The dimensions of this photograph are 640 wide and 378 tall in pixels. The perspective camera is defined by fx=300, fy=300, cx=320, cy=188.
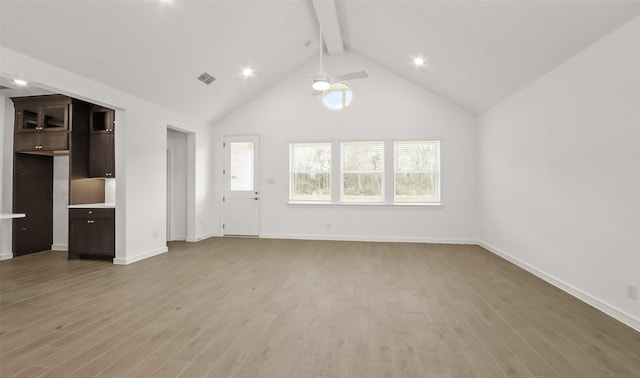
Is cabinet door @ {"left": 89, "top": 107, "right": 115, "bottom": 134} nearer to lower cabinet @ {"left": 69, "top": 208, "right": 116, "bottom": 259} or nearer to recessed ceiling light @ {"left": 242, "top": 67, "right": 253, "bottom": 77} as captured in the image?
lower cabinet @ {"left": 69, "top": 208, "right": 116, "bottom": 259}

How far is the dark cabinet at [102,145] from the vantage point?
5074mm

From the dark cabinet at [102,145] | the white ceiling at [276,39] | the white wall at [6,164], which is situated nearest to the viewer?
the white ceiling at [276,39]

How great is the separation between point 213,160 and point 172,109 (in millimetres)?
1692

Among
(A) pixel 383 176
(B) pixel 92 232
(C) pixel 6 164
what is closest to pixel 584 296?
(A) pixel 383 176

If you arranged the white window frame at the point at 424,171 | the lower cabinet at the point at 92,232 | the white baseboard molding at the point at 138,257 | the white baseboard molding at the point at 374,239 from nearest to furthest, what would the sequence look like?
the white baseboard molding at the point at 138,257 < the lower cabinet at the point at 92,232 < the white baseboard molding at the point at 374,239 < the white window frame at the point at 424,171

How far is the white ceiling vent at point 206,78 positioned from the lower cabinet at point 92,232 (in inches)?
102

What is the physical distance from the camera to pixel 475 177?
20.3 ft

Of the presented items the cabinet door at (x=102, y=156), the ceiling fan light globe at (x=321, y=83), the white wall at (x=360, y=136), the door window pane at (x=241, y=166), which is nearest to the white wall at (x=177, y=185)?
the white wall at (x=360, y=136)

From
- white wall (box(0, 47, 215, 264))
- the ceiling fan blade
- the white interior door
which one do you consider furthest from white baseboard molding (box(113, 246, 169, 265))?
the ceiling fan blade

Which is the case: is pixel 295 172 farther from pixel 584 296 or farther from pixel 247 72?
pixel 584 296

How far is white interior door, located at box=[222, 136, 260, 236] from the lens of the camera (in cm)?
693

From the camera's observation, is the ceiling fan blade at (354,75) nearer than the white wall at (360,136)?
Yes

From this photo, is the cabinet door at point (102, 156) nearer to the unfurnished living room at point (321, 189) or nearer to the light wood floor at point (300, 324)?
the unfurnished living room at point (321, 189)

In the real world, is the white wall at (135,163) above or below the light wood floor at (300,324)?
above
